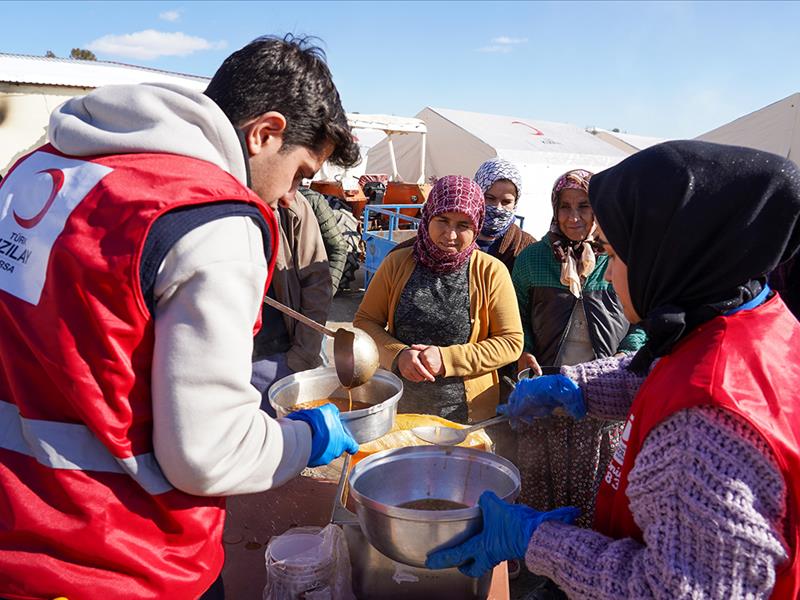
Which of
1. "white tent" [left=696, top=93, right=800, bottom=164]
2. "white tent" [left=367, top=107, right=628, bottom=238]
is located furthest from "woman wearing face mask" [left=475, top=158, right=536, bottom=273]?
"white tent" [left=696, top=93, right=800, bottom=164]

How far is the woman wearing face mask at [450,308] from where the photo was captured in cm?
290

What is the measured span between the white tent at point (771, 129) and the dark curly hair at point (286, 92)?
12.3 m

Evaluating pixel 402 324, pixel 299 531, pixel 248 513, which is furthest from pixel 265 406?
pixel 299 531

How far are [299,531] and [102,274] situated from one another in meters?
0.98

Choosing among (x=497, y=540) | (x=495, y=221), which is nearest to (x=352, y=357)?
(x=497, y=540)

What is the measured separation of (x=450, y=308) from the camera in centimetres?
291

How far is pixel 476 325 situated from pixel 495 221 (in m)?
1.08

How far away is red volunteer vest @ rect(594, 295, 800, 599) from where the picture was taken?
39.0 inches

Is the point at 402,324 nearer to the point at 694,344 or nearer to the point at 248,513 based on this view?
the point at 248,513

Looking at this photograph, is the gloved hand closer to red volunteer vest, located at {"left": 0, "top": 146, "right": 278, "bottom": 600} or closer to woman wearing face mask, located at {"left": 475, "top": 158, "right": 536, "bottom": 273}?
red volunteer vest, located at {"left": 0, "top": 146, "right": 278, "bottom": 600}

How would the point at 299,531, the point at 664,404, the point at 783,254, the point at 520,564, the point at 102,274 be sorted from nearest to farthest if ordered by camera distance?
the point at 102,274 < the point at 664,404 < the point at 783,254 < the point at 299,531 < the point at 520,564

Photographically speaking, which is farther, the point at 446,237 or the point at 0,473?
the point at 446,237

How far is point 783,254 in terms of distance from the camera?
118cm

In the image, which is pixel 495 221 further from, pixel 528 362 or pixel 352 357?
pixel 352 357
